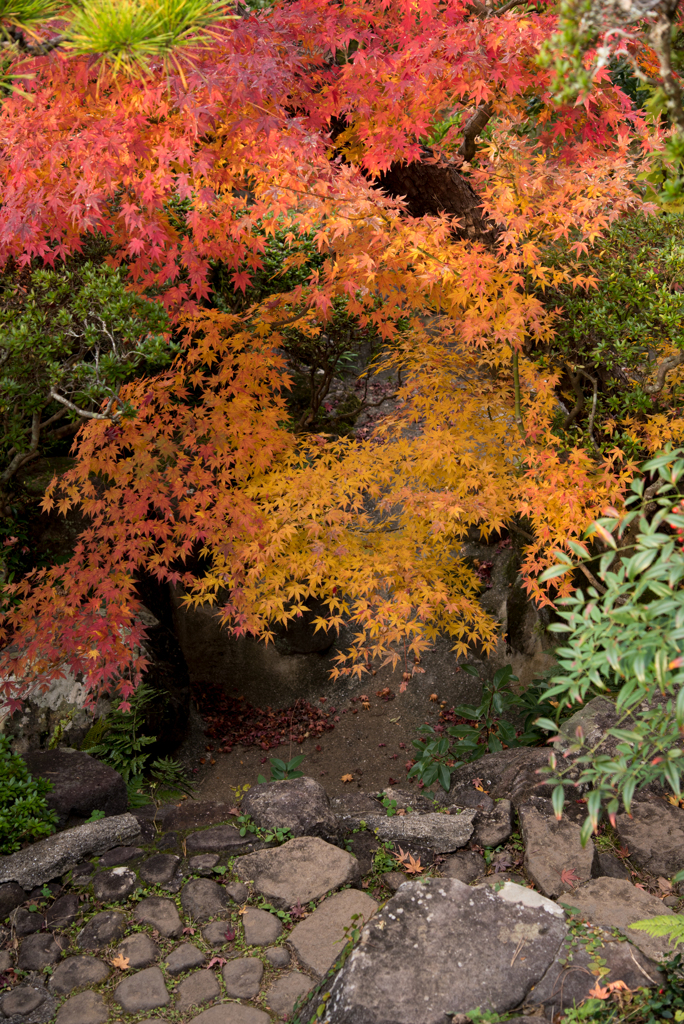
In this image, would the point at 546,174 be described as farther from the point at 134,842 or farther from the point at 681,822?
the point at 134,842

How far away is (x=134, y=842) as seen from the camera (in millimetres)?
4781

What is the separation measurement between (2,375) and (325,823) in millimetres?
3738

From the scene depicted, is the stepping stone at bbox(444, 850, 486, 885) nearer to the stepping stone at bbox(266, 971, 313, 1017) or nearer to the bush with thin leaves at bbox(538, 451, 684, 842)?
the stepping stone at bbox(266, 971, 313, 1017)

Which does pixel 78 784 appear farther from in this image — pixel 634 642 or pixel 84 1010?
pixel 634 642

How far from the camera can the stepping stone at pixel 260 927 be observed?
4047 mm

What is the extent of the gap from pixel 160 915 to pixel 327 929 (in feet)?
3.17

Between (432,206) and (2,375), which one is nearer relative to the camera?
(2,375)

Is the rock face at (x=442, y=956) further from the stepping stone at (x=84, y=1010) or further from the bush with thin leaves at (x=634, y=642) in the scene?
the bush with thin leaves at (x=634, y=642)

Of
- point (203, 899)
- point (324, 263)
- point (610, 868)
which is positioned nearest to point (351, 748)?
point (203, 899)

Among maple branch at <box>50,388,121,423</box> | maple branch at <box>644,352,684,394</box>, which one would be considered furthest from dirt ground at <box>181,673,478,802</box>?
maple branch at <box>644,352,684,394</box>

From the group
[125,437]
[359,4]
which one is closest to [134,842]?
[125,437]

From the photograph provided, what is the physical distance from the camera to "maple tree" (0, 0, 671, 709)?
4184mm

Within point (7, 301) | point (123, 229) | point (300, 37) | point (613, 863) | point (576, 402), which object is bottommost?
point (613, 863)

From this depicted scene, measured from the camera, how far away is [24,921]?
13.5 feet
